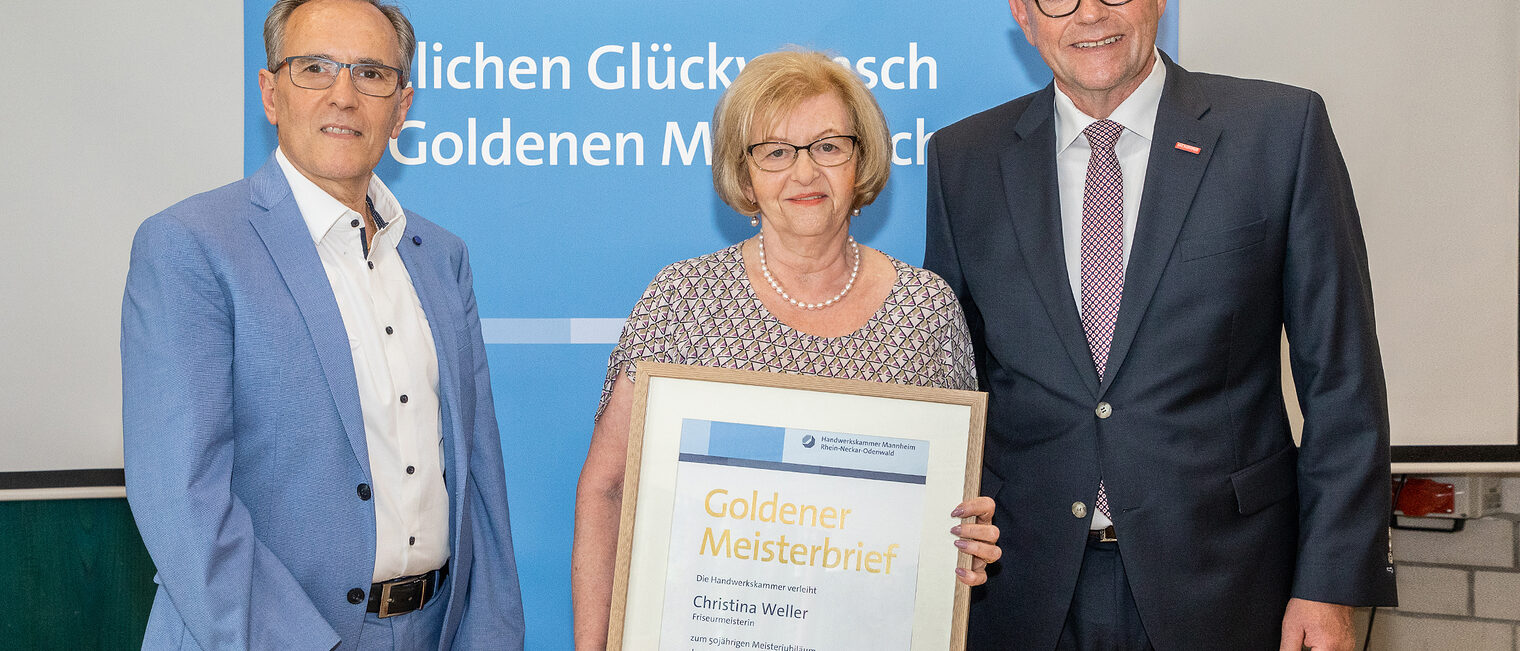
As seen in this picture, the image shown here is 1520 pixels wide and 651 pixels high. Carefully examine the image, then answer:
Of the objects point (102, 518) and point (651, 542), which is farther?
point (102, 518)

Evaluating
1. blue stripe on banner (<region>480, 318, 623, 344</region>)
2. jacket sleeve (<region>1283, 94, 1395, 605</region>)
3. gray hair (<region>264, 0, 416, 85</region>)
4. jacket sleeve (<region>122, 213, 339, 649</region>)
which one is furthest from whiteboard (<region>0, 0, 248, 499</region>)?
jacket sleeve (<region>1283, 94, 1395, 605</region>)

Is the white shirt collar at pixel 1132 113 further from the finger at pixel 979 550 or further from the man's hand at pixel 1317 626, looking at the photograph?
the man's hand at pixel 1317 626

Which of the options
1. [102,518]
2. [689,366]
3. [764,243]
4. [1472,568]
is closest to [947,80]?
[764,243]

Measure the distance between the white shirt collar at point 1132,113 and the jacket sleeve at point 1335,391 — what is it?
10.9 inches

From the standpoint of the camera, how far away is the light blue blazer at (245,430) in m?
1.62

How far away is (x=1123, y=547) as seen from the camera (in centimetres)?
197

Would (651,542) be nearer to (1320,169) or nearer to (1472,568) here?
(1320,169)

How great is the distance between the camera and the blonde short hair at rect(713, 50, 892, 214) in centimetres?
208

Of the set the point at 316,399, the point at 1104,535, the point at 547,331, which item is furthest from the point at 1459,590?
the point at 316,399

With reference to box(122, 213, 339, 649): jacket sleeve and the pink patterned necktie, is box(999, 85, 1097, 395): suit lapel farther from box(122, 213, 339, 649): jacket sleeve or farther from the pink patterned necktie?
box(122, 213, 339, 649): jacket sleeve

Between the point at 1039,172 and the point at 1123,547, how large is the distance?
75 centimetres

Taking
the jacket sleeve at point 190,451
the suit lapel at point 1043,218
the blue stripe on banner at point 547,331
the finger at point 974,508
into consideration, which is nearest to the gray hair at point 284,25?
the jacket sleeve at point 190,451

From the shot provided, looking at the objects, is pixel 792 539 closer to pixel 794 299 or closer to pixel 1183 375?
pixel 794 299

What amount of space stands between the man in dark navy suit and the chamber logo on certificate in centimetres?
37
